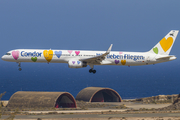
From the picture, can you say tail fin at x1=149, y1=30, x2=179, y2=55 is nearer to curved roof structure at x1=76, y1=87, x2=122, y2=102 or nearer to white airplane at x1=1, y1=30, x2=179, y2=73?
white airplane at x1=1, y1=30, x2=179, y2=73

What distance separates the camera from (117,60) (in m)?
70.6

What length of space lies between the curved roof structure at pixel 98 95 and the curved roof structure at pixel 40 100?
48.0 ft

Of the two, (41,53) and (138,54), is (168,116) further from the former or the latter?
(41,53)

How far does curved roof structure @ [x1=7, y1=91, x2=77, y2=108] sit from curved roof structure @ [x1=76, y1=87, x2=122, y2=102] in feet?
48.0

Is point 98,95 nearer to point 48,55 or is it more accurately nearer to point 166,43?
point 166,43

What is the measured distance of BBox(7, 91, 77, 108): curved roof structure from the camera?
9436 centimetres

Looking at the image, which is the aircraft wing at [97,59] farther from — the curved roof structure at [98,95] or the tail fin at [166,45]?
the curved roof structure at [98,95]

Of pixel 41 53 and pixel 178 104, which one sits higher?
pixel 41 53

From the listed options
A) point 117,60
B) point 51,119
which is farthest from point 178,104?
point 51,119

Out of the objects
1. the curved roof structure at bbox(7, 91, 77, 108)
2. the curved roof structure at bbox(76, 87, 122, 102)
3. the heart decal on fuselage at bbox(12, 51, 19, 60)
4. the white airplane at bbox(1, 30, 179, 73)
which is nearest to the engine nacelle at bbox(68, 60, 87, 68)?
the white airplane at bbox(1, 30, 179, 73)

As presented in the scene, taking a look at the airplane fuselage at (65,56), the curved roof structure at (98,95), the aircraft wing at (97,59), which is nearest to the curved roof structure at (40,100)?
the curved roof structure at (98,95)

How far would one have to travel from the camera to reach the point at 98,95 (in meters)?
121

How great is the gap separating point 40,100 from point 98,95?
31.7m

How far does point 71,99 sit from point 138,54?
3701cm
